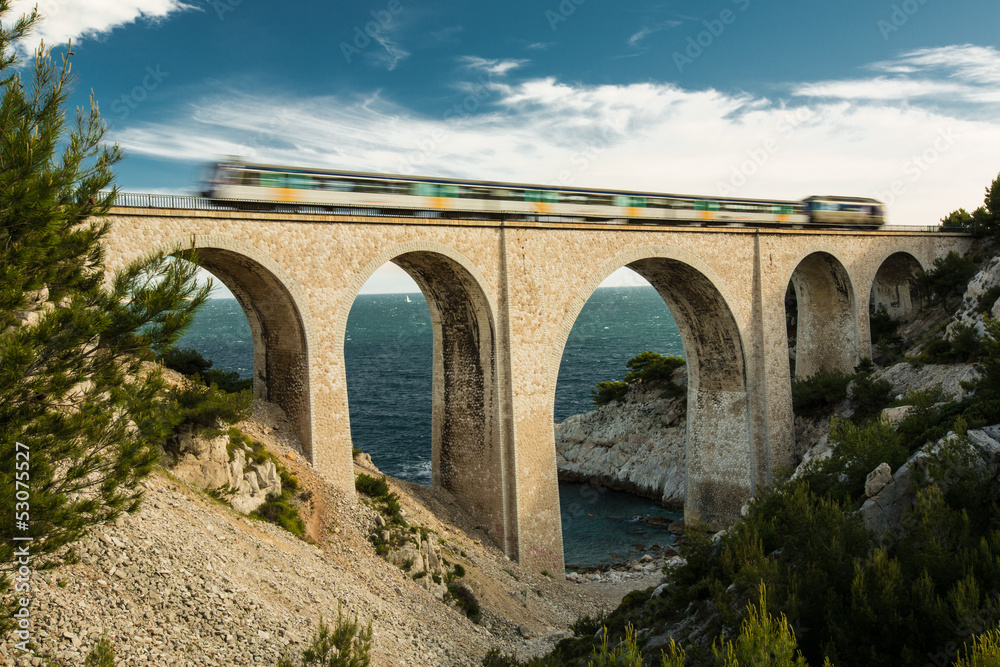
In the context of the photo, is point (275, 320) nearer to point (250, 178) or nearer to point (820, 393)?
point (250, 178)

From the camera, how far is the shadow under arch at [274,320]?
14.2m

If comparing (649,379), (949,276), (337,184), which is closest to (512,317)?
(337,184)

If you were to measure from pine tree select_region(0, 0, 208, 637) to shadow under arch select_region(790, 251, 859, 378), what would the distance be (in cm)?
2676

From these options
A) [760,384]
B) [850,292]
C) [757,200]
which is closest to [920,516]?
[760,384]

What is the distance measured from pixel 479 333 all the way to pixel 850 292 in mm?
19622

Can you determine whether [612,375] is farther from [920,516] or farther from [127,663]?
[127,663]

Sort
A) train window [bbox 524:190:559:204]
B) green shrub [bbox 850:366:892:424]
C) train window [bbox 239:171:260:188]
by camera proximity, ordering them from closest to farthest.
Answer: train window [bbox 239:171:260:188] → train window [bbox 524:190:559:204] → green shrub [bbox 850:366:892:424]

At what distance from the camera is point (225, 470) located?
1305 centimetres

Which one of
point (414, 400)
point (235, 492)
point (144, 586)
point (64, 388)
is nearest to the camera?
point (64, 388)

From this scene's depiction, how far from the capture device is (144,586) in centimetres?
871

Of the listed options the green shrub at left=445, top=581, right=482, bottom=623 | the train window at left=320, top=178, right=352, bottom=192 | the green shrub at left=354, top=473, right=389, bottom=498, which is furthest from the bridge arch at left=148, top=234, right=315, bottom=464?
the green shrub at left=445, top=581, right=482, bottom=623

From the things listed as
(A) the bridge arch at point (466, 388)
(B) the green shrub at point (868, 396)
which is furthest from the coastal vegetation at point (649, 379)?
(A) the bridge arch at point (466, 388)

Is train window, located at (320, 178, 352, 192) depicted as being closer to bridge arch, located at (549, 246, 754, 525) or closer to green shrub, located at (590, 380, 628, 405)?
bridge arch, located at (549, 246, 754, 525)

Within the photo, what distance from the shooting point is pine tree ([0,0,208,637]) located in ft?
21.5
